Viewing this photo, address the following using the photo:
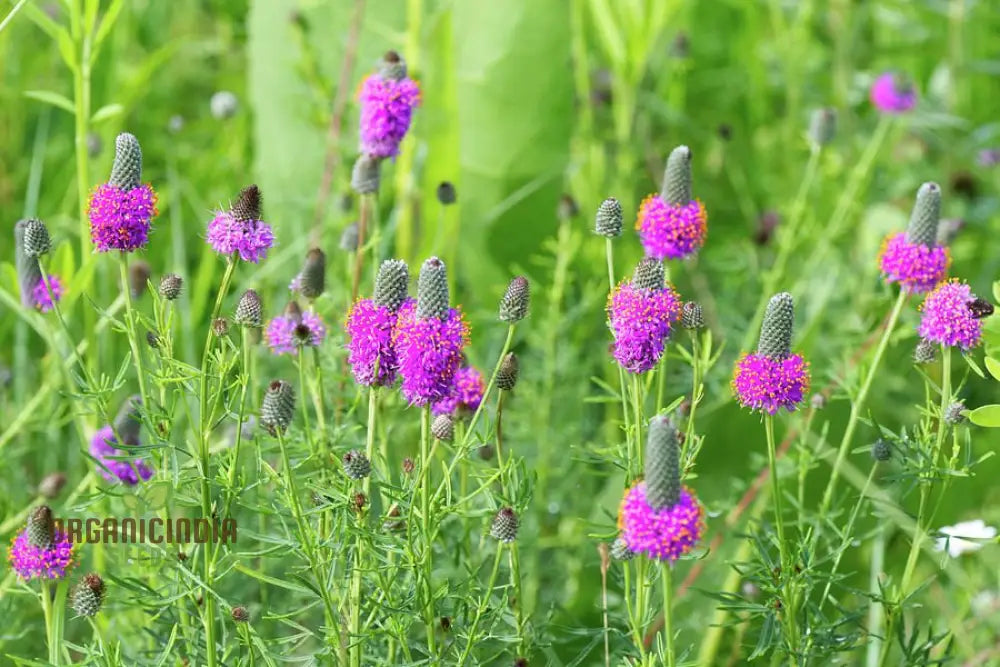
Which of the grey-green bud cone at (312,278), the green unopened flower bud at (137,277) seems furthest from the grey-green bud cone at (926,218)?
the green unopened flower bud at (137,277)

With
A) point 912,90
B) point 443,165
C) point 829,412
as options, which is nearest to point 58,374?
point 443,165

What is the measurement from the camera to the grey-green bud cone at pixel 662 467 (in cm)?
98

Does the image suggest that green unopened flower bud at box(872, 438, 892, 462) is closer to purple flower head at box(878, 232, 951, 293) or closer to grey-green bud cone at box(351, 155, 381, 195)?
purple flower head at box(878, 232, 951, 293)

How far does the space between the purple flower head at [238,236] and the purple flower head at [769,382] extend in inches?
19.6

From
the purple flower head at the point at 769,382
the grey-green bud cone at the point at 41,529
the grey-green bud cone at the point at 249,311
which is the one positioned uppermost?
the grey-green bud cone at the point at 249,311

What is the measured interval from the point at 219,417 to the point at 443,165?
90 cm

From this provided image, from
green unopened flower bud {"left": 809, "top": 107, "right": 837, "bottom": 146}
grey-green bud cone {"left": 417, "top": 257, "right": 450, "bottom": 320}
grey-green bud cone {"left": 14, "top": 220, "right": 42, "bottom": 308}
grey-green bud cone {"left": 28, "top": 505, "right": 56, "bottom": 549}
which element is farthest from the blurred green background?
grey-green bud cone {"left": 417, "top": 257, "right": 450, "bottom": 320}

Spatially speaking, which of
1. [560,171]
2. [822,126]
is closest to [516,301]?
[822,126]

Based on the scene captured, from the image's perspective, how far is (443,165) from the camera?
2.02 m

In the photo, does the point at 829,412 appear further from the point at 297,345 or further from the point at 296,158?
the point at 296,158

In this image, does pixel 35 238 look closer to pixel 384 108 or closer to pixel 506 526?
pixel 384 108

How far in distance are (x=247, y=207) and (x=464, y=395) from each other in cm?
32

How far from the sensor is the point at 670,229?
1.37m

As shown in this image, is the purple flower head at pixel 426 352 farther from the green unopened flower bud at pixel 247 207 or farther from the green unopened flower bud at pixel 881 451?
the green unopened flower bud at pixel 881 451
